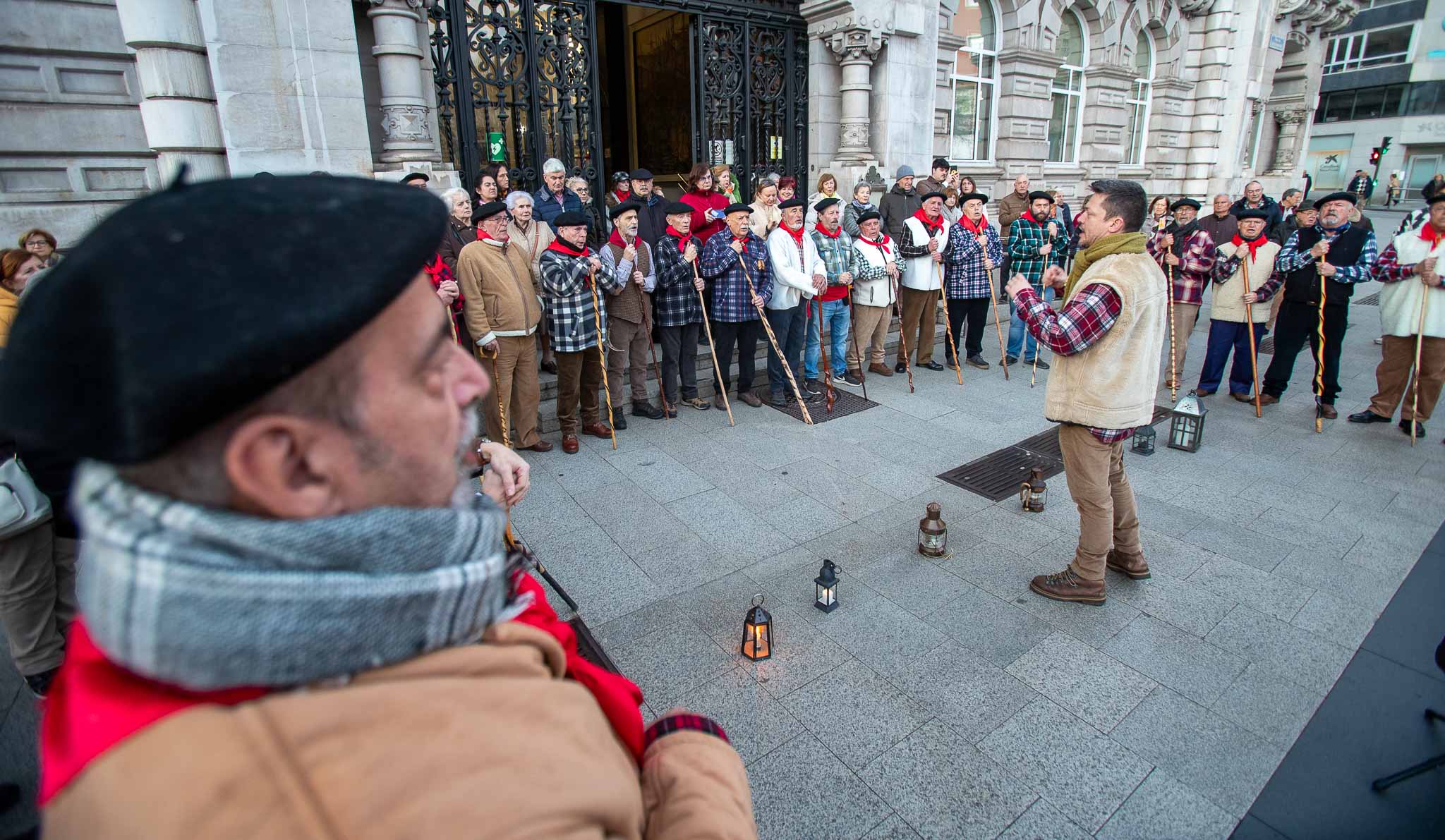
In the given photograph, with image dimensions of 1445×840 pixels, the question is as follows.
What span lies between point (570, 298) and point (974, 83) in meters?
10.6

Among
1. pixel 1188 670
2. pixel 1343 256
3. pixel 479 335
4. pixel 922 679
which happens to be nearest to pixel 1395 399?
pixel 1343 256

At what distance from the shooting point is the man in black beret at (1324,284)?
6.71 m

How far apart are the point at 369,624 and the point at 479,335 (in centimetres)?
537

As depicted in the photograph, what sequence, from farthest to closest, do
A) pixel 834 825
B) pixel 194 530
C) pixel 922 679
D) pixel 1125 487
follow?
pixel 1125 487, pixel 922 679, pixel 834 825, pixel 194 530

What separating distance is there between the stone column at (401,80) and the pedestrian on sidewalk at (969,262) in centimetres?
593

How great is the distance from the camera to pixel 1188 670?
11.3ft

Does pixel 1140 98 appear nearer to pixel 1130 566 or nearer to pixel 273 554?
pixel 1130 566

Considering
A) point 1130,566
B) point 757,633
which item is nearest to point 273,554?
point 757,633

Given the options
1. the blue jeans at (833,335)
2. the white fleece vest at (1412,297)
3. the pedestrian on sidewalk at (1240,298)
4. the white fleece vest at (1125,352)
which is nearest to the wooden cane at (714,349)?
the blue jeans at (833,335)

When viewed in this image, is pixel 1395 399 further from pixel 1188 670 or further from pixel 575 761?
pixel 575 761

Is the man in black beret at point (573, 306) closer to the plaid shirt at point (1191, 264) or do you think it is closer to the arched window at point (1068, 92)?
the plaid shirt at point (1191, 264)

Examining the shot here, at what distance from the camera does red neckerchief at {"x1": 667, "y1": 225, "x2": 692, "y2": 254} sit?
7.10m

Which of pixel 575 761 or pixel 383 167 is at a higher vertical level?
pixel 383 167

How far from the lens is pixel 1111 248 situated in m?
3.69
